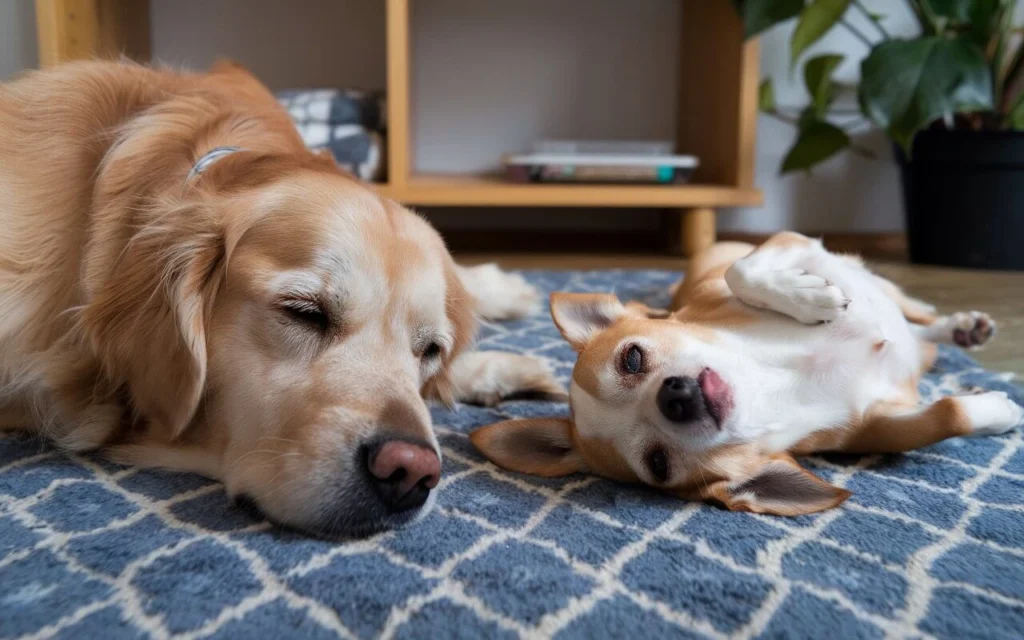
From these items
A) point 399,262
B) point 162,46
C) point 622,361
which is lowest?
point 622,361

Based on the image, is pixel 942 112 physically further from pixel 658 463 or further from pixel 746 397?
pixel 658 463

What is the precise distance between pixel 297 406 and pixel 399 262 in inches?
9.6

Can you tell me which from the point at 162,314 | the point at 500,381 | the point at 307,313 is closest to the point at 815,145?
the point at 500,381

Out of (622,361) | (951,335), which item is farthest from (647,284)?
(622,361)

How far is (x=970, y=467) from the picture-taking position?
46.1 inches

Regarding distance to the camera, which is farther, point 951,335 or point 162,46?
point 162,46

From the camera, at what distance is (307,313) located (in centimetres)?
102

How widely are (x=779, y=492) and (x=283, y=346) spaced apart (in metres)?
0.69

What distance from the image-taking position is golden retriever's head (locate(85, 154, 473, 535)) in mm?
914

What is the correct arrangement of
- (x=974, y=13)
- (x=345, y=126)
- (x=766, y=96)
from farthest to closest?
(x=766, y=96)
(x=345, y=126)
(x=974, y=13)

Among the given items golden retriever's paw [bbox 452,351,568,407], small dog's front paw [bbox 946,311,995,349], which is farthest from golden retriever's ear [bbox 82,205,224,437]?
small dog's front paw [bbox 946,311,995,349]

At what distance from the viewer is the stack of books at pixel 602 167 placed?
2.94m

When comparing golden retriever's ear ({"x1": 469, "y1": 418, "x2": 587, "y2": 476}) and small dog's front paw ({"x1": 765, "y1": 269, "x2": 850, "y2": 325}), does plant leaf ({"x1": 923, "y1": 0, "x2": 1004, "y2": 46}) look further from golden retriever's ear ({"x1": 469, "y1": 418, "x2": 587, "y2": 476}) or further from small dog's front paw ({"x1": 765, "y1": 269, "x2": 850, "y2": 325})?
golden retriever's ear ({"x1": 469, "y1": 418, "x2": 587, "y2": 476})

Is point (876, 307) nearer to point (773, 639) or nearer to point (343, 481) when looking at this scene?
point (773, 639)
